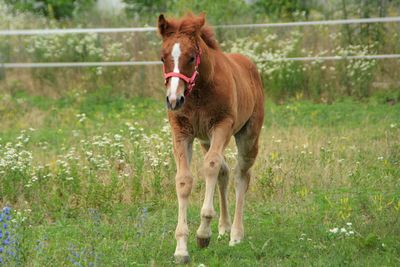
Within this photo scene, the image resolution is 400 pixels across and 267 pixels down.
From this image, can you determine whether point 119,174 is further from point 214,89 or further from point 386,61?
point 386,61

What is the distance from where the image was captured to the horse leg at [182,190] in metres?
7.20

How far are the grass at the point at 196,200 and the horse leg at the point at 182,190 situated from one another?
15 cm

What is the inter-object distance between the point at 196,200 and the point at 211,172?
2567 mm

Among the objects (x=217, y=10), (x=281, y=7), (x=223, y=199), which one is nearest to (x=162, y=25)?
(x=223, y=199)

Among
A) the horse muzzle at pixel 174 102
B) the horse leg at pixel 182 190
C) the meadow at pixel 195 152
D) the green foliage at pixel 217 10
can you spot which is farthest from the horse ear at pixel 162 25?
the green foliage at pixel 217 10

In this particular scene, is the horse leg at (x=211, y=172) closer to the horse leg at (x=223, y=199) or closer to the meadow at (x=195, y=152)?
the meadow at (x=195, y=152)

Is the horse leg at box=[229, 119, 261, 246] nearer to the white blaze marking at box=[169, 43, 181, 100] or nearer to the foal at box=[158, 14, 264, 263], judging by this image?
the foal at box=[158, 14, 264, 263]

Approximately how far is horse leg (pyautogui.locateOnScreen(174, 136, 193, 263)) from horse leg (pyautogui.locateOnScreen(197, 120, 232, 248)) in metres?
0.16

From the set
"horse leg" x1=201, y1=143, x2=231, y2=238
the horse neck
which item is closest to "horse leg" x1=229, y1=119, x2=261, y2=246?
"horse leg" x1=201, y1=143, x2=231, y2=238

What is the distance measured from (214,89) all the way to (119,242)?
5.39ft

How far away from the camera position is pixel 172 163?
402 inches

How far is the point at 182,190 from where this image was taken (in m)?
7.39

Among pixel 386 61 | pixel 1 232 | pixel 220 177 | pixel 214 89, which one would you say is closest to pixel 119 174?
pixel 220 177

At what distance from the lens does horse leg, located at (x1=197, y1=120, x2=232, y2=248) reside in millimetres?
7375
